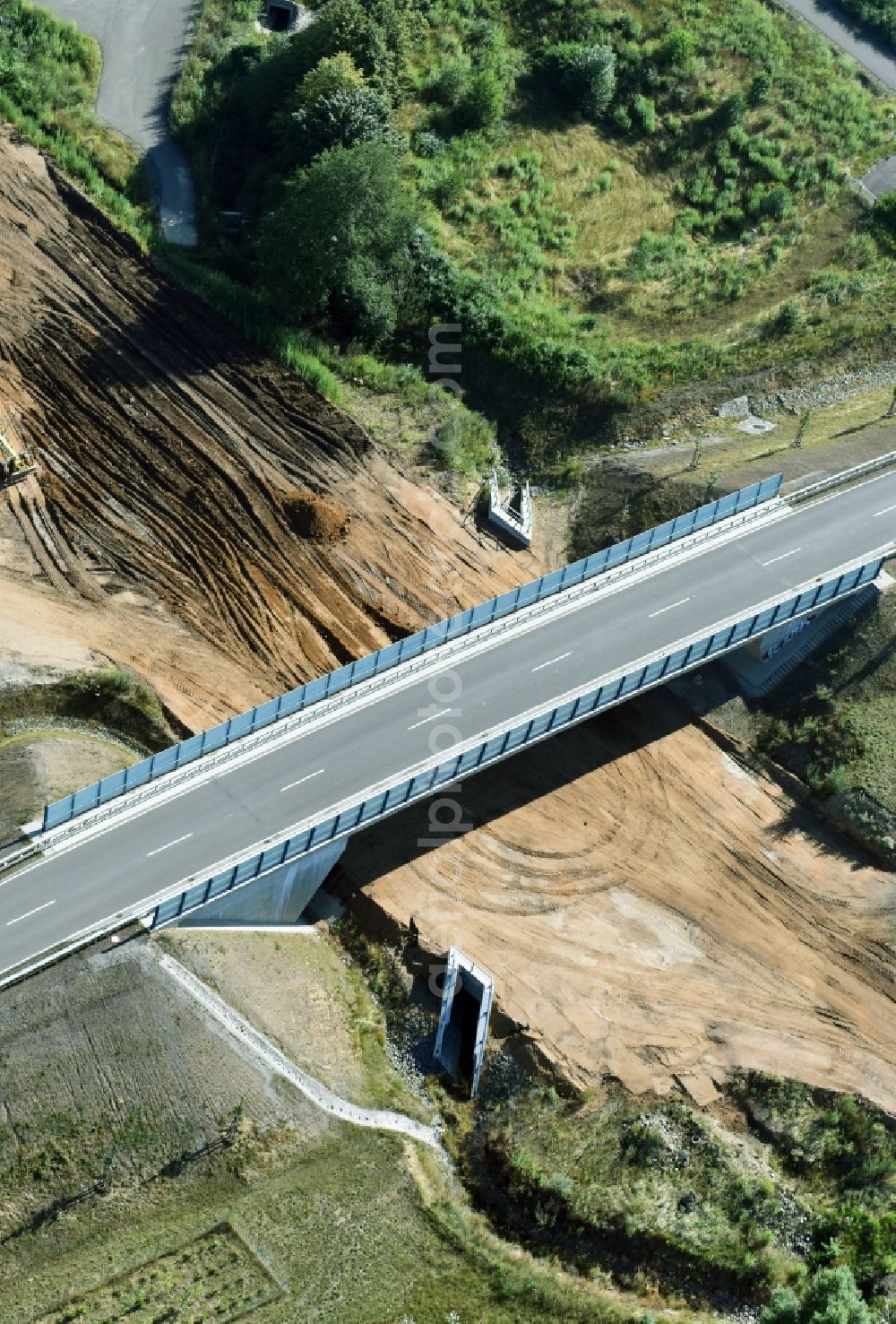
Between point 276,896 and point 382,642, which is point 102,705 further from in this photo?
point 382,642

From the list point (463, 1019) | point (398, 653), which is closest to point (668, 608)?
point (398, 653)

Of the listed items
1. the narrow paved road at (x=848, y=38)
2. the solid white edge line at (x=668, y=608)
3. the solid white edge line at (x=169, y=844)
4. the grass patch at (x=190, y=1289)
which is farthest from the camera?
the narrow paved road at (x=848, y=38)

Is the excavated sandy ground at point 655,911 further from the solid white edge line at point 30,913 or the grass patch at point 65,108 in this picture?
the grass patch at point 65,108

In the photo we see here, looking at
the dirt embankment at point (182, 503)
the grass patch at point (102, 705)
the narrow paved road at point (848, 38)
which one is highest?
the narrow paved road at point (848, 38)

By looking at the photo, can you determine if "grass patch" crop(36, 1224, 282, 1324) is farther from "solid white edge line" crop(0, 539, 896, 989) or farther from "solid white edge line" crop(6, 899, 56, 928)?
"solid white edge line" crop(6, 899, 56, 928)

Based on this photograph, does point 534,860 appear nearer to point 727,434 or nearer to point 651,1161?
point 651,1161

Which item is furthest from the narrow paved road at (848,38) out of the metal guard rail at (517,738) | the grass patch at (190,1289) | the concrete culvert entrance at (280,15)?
the grass patch at (190,1289)

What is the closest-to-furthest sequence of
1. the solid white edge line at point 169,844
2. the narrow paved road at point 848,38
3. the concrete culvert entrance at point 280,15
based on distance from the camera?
the solid white edge line at point 169,844 < the concrete culvert entrance at point 280,15 < the narrow paved road at point 848,38
